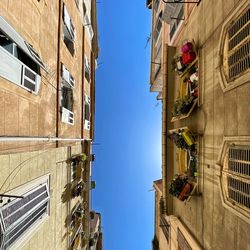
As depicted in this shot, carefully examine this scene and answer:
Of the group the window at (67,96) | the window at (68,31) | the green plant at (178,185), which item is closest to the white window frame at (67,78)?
the window at (67,96)

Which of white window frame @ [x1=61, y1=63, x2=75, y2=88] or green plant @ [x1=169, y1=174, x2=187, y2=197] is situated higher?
white window frame @ [x1=61, y1=63, x2=75, y2=88]

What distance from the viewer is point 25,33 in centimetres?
828

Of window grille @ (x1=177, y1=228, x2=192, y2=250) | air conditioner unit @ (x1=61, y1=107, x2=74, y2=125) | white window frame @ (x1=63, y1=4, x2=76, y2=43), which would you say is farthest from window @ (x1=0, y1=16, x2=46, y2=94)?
window grille @ (x1=177, y1=228, x2=192, y2=250)

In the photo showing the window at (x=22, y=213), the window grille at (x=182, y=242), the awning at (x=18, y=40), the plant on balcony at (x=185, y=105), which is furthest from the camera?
the window grille at (x=182, y=242)

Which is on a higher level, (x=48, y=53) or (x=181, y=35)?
(x=181, y=35)

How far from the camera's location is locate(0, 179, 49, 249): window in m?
6.85

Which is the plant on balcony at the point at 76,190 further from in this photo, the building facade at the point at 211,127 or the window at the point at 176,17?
the window at the point at 176,17

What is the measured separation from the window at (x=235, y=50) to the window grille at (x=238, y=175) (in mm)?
1943

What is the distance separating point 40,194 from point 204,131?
6805 mm

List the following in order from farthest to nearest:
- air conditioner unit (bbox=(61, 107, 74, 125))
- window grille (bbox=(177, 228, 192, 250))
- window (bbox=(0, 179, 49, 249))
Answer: air conditioner unit (bbox=(61, 107, 74, 125))
window grille (bbox=(177, 228, 192, 250))
window (bbox=(0, 179, 49, 249))

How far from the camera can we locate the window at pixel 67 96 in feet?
42.9

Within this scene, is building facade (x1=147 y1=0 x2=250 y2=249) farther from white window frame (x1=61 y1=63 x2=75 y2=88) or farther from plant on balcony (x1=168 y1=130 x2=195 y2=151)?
white window frame (x1=61 y1=63 x2=75 y2=88)

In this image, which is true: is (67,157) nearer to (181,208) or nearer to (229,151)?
(181,208)

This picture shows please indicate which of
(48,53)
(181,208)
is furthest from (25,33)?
(181,208)
